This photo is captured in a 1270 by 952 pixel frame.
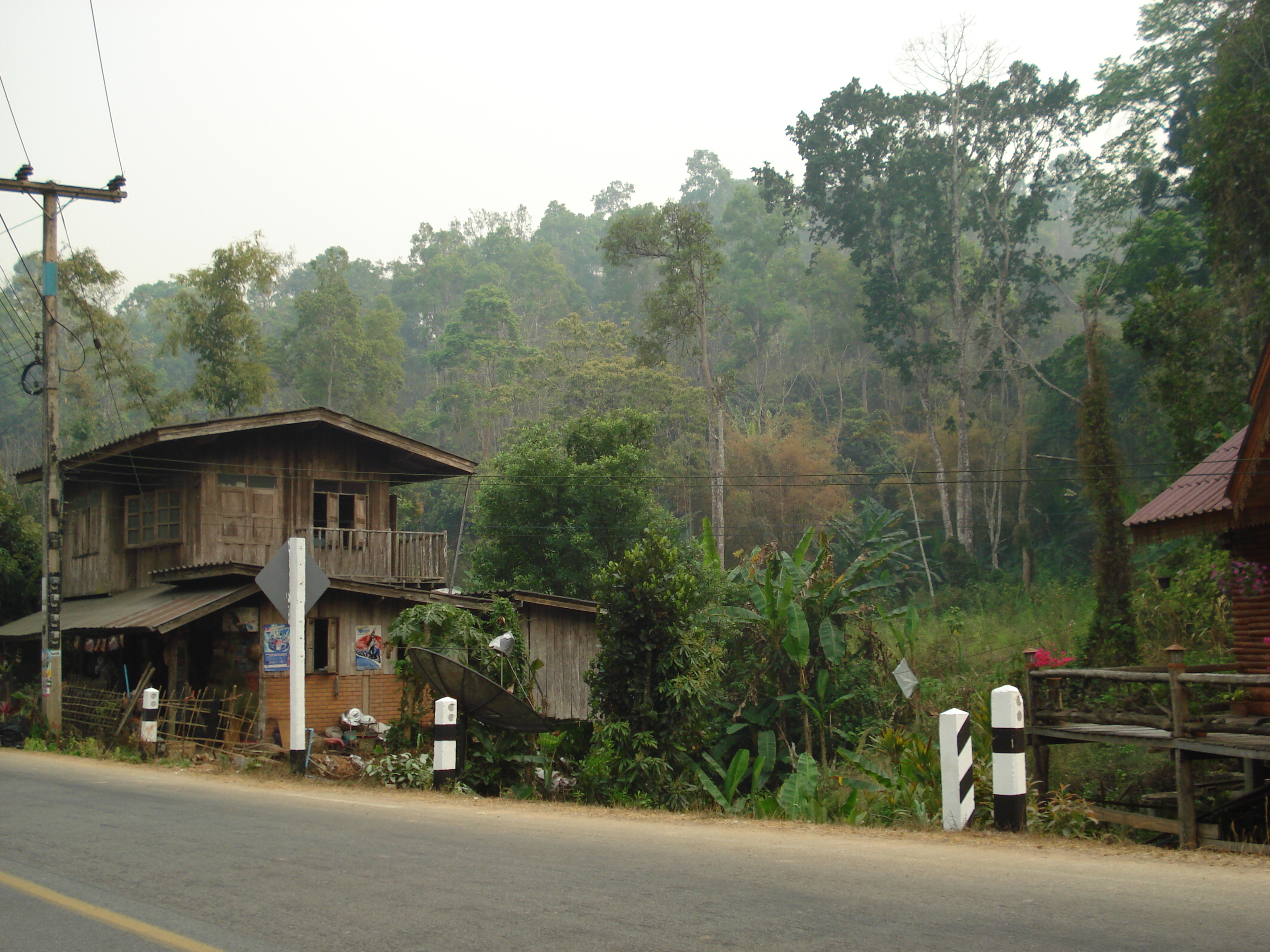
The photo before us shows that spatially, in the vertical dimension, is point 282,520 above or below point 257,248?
below

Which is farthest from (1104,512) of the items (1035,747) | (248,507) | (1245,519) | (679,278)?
(679,278)

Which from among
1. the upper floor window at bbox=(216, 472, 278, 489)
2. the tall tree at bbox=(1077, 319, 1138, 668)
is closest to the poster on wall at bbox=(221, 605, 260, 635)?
the upper floor window at bbox=(216, 472, 278, 489)

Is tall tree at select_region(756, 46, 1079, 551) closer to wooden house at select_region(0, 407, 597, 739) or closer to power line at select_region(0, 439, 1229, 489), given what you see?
power line at select_region(0, 439, 1229, 489)

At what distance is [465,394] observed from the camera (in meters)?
62.8

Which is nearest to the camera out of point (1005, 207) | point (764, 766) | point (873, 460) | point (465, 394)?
point (764, 766)

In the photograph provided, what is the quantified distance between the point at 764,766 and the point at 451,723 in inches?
316

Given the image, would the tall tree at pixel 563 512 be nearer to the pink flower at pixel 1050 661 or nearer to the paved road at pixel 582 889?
the pink flower at pixel 1050 661

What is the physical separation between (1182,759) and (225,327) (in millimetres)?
36781

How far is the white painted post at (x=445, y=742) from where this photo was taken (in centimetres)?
1266

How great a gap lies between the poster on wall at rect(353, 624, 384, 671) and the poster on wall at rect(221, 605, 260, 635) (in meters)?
1.99

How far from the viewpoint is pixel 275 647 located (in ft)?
68.8

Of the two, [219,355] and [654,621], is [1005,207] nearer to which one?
[219,355]

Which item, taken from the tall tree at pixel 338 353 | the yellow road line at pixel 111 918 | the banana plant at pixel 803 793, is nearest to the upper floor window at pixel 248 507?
the banana plant at pixel 803 793

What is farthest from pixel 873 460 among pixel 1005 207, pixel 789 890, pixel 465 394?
pixel 789 890
